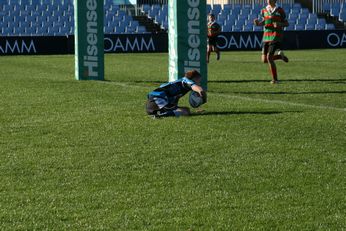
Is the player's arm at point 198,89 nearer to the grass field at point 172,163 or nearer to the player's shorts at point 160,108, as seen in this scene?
the grass field at point 172,163

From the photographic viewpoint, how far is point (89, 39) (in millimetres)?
21547

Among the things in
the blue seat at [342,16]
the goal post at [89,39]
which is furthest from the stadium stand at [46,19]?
the goal post at [89,39]

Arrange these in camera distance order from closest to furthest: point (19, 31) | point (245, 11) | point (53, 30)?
point (19, 31) < point (53, 30) < point (245, 11)

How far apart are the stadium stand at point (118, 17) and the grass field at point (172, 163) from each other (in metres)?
27.9

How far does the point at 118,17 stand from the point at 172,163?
38071 millimetres

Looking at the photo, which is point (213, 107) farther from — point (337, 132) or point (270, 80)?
point (270, 80)

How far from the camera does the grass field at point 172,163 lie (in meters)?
6.68

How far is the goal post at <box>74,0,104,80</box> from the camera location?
70.3ft

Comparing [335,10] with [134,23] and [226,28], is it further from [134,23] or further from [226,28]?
[134,23]

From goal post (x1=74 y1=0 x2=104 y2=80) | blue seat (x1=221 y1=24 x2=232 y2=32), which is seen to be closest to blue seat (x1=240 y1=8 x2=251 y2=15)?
blue seat (x1=221 y1=24 x2=232 y2=32)

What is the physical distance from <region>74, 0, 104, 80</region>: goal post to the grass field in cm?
469

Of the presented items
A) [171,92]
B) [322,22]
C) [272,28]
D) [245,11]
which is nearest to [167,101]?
[171,92]

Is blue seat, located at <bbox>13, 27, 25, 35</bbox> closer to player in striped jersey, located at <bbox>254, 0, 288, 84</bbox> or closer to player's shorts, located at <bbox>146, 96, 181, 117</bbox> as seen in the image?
player in striped jersey, located at <bbox>254, 0, 288, 84</bbox>

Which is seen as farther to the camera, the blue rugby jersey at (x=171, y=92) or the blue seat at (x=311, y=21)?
the blue seat at (x=311, y=21)
